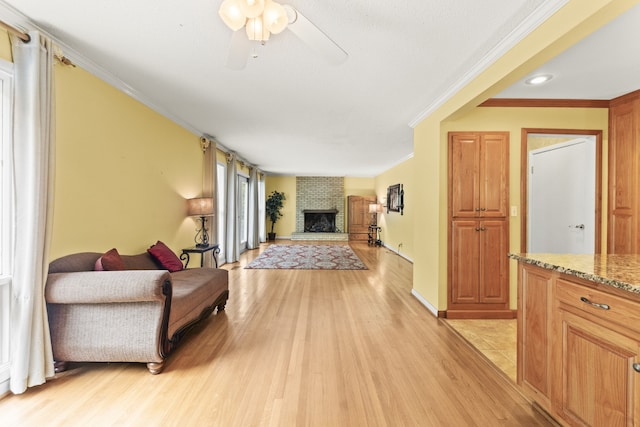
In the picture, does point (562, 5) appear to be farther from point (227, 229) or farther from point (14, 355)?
point (227, 229)

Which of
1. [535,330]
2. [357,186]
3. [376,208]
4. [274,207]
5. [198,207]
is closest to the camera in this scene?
→ [535,330]

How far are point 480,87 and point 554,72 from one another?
2.28 ft

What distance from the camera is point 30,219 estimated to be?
1789 mm

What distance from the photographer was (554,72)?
239 cm

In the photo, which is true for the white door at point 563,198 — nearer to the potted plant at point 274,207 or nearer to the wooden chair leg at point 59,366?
A: the wooden chair leg at point 59,366

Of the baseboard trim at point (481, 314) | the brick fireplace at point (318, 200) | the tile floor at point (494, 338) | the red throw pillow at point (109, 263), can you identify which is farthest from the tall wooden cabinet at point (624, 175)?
the brick fireplace at point (318, 200)

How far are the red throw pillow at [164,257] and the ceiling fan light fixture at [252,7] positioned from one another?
9.00 ft

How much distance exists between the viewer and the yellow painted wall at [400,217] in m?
6.48

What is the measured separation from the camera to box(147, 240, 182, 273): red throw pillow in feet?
10.2

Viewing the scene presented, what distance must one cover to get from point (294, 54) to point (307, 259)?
490cm

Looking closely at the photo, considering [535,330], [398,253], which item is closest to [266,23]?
[535,330]

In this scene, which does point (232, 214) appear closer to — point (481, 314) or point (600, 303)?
point (481, 314)

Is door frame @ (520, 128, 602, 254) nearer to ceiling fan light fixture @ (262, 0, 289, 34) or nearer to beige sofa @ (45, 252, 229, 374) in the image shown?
ceiling fan light fixture @ (262, 0, 289, 34)

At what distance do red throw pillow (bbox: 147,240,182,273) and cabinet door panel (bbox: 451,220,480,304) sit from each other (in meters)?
3.28
